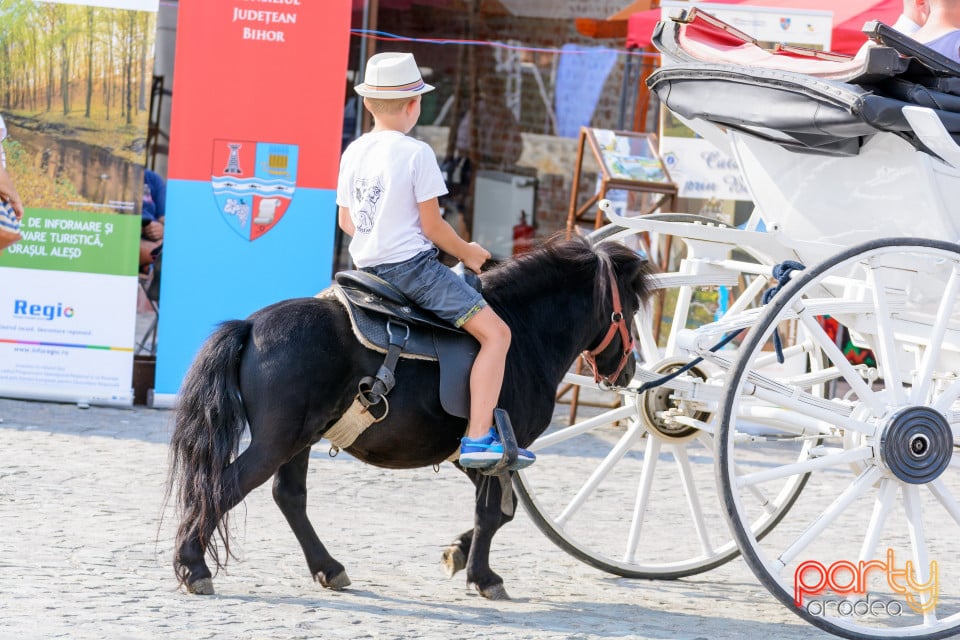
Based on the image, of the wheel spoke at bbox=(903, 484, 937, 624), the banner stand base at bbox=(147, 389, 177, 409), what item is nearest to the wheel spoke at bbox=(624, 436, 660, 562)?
the wheel spoke at bbox=(903, 484, 937, 624)

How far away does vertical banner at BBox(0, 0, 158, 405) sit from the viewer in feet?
Result: 23.9

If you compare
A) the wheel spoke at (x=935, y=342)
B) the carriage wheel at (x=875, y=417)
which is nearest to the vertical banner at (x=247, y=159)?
the carriage wheel at (x=875, y=417)

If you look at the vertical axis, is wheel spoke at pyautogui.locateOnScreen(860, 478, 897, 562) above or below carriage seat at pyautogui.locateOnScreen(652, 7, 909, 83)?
below

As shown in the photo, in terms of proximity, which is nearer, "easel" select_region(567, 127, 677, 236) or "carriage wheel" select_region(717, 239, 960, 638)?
"carriage wheel" select_region(717, 239, 960, 638)

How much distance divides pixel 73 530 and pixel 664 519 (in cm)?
262

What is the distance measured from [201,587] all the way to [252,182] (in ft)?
12.0

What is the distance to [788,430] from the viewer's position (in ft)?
16.1

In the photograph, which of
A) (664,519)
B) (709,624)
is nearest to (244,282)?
(664,519)

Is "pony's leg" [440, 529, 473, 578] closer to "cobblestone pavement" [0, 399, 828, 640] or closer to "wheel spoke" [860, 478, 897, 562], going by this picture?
"cobblestone pavement" [0, 399, 828, 640]

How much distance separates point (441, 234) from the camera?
425 cm

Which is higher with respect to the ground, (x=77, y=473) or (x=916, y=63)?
(x=916, y=63)

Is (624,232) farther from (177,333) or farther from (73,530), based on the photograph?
(177,333)

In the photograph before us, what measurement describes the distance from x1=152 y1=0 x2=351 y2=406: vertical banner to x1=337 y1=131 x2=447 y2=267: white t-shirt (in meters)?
3.16

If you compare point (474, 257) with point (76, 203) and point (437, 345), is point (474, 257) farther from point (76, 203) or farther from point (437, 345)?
point (76, 203)
